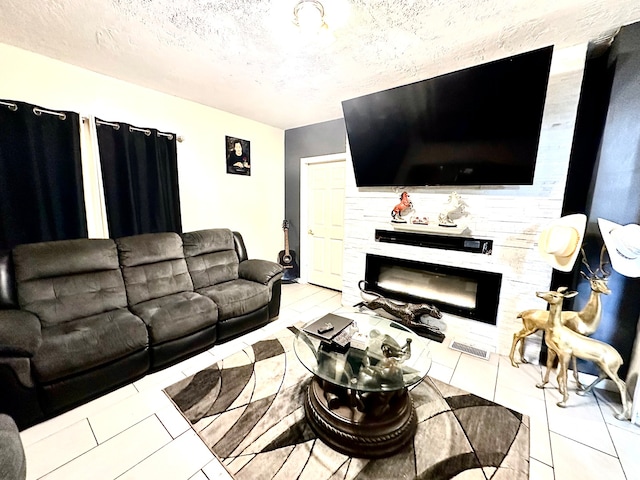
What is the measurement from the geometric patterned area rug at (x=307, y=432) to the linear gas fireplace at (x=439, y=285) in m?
0.90

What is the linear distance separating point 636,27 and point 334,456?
3.17m

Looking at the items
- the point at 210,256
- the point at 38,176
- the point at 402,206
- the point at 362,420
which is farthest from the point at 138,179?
the point at 362,420

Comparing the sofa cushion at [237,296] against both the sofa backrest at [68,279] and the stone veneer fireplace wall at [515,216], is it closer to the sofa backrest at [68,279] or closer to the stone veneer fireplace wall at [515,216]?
the sofa backrest at [68,279]

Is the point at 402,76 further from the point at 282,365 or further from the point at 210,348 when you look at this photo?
the point at 210,348

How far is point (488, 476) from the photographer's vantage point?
1.29m

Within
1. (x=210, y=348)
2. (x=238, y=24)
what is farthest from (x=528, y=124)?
(x=210, y=348)

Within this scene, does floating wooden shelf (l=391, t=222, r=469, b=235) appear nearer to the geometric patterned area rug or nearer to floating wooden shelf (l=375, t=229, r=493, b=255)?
floating wooden shelf (l=375, t=229, r=493, b=255)

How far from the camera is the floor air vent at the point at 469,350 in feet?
7.64

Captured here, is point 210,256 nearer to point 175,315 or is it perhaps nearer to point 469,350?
point 175,315

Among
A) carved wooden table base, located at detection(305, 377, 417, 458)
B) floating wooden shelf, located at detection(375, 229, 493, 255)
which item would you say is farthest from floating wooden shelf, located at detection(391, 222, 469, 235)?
carved wooden table base, located at detection(305, 377, 417, 458)

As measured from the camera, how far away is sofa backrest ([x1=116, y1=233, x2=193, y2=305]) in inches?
92.0

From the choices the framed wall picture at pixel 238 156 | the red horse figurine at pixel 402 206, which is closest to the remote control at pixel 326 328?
the red horse figurine at pixel 402 206

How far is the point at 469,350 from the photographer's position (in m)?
2.41

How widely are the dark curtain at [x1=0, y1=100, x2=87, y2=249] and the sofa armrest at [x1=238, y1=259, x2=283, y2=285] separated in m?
1.46
